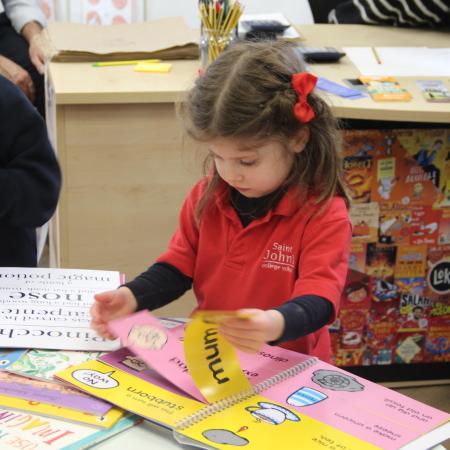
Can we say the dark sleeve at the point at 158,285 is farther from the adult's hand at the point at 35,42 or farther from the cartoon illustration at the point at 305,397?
the adult's hand at the point at 35,42

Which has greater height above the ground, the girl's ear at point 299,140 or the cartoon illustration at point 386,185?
the girl's ear at point 299,140

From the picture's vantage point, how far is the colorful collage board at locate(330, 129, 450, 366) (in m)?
A: 1.96

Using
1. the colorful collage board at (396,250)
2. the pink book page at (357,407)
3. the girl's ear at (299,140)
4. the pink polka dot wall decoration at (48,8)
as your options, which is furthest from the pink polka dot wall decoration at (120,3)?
the pink book page at (357,407)

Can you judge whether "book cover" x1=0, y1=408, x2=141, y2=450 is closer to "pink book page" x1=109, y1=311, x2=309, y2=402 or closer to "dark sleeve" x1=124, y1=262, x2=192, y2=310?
"pink book page" x1=109, y1=311, x2=309, y2=402

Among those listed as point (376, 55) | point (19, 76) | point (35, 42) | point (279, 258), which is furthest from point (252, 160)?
point (35, 42)

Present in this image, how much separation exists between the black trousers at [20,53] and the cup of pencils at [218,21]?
1.01 m

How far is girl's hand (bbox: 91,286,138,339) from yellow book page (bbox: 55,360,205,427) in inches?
2.6

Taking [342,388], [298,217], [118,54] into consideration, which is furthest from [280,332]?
[118,54]

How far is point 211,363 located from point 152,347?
0.09 metres

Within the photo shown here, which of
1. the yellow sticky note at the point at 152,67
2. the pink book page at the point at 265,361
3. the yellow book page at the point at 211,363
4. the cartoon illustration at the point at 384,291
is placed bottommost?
the cartoon illustration at the point at 384,291

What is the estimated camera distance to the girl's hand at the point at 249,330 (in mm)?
903

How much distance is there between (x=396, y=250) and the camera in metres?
2.05

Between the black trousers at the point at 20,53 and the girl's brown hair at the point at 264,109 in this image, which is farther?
the black trousers at the point at 20,53

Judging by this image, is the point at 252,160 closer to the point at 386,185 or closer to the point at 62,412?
the point at 62,412
